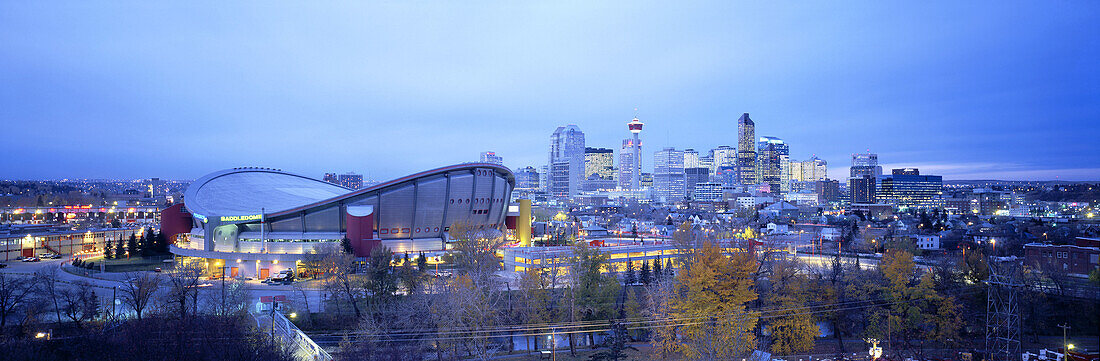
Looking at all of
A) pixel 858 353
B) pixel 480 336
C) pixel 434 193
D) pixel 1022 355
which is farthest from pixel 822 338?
pixel 434 193

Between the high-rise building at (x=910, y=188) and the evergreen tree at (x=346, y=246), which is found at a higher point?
the high-rise building at (x=910, y=188)

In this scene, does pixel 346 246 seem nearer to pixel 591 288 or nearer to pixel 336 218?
pixel 336 218

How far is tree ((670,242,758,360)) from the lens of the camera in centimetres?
2580

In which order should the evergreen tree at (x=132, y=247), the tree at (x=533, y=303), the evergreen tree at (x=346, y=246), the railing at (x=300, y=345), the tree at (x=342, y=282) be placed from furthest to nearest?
the evergreen tree at (x=132, y=247), the evergreen tree at (x=346, y=246), the tree at (x=342, y=282), the tree at (x=533, y=303), the railing at (x=300, y=345)

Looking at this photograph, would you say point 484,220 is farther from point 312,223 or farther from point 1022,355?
point 1022,355

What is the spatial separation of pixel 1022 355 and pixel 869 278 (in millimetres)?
8821

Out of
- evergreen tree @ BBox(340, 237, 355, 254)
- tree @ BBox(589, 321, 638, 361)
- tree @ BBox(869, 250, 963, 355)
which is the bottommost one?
tree @ BBox(589, 321, 638, 361)

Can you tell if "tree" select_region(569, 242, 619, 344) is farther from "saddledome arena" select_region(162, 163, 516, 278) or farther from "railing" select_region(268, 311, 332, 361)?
"saddledome arena" select_region(162, 163, 516, 278)

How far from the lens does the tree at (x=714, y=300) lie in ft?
84.6

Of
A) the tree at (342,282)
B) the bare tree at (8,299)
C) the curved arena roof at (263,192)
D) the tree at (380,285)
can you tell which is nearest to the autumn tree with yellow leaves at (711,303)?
the tree at (380,285)

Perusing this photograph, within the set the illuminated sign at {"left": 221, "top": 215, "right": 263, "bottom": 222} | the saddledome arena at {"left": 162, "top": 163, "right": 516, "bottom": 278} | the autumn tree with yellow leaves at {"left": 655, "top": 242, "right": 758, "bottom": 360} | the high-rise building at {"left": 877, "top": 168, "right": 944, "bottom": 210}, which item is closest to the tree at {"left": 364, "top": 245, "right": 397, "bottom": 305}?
the saddledome arena at {"left": 162, "top": 163, "right": 516, "bottom": 278}

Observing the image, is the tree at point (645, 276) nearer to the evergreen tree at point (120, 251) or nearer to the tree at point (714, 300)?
the tree at point (714, 300)

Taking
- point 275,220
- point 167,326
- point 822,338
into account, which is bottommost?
point 822,338

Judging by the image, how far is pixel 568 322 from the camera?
3075cm
